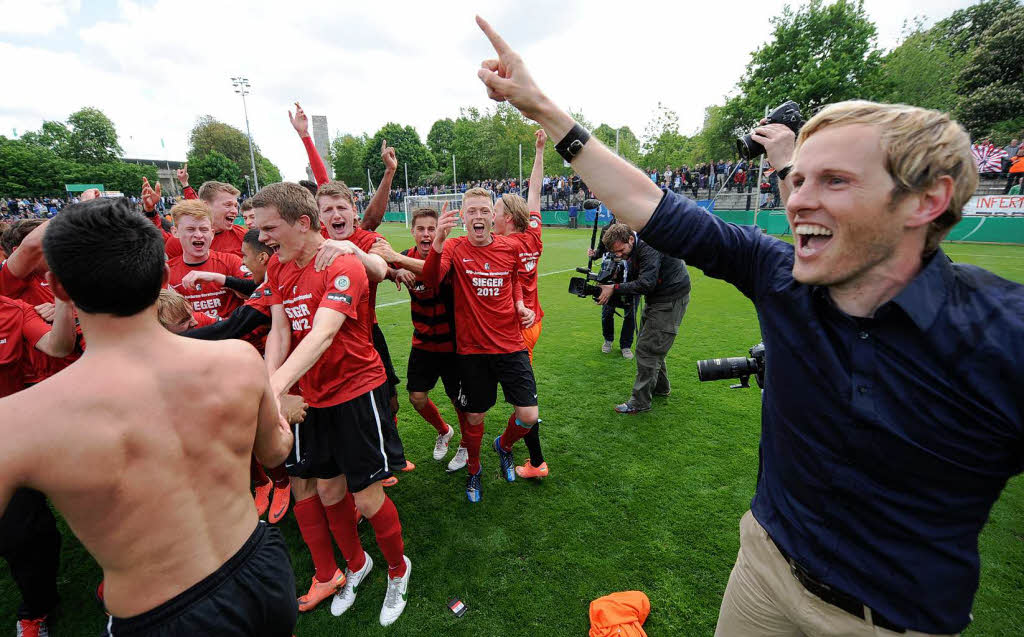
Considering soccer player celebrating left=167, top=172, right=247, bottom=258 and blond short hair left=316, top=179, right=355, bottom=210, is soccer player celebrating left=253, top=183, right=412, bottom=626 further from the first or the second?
soccer player celebrating left=167, top=172, right=247, bottom=258

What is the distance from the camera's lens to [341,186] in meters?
4.11

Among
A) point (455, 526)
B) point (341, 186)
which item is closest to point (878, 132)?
point (455, 526)

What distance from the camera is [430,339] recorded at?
4441 mm

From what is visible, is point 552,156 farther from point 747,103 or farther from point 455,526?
point 455,526

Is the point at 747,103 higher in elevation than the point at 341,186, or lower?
higher

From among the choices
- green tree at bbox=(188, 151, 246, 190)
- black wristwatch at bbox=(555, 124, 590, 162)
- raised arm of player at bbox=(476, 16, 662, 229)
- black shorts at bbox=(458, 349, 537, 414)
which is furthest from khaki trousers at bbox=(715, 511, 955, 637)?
green tree at bbox=(188, 151, 246, 190)

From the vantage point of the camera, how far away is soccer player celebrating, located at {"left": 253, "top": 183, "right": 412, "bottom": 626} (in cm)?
275

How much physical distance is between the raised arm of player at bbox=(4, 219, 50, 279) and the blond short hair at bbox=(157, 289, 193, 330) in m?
0.93

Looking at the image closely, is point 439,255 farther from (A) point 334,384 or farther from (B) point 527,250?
(A) point 334,384

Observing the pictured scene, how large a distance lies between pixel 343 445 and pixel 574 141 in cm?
235

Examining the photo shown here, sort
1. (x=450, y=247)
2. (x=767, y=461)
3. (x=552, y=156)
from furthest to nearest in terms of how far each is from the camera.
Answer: (x=552, y=156), (x=450, y=247), (x=767, y=461)

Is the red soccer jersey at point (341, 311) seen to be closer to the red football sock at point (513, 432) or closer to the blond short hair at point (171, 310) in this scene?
the blond short hair at point (171, 310)

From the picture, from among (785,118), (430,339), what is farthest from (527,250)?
(785,118)

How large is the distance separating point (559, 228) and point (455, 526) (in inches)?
1049
